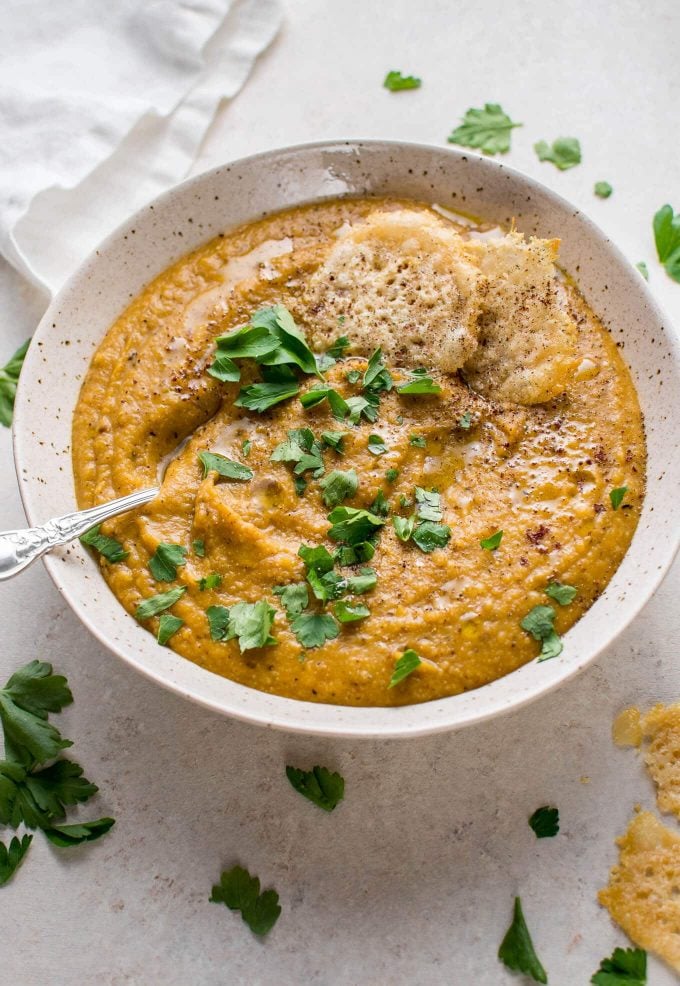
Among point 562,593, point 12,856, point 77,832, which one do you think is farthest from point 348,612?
point 12,856

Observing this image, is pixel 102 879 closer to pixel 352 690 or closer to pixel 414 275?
pixel 352 690

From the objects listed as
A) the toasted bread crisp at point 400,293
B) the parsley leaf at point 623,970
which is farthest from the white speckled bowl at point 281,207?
the parsley leaf at point 623,970

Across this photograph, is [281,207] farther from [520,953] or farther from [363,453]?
[520,953]

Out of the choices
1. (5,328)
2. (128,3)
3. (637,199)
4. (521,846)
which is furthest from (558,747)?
(128,3)

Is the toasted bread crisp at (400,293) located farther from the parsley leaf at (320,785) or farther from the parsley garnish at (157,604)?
the parsley leaf at (320,785)

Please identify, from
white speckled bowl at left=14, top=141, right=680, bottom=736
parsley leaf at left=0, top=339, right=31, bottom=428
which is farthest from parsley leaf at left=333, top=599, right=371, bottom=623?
parsley leaf at left=0, top=339, right=31, bottom=428
